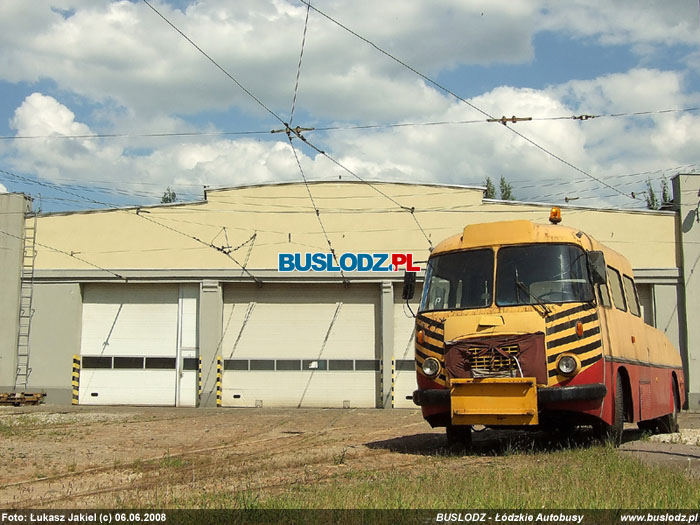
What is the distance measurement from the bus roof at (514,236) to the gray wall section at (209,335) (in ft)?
57.6

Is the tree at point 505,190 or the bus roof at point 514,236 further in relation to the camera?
the tree at point 505,190

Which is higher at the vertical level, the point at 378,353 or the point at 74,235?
the point at 74,235

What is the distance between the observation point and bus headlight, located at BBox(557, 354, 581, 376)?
10070mm

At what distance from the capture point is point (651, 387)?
1311cm

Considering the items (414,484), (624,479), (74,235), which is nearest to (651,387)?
(624,479)

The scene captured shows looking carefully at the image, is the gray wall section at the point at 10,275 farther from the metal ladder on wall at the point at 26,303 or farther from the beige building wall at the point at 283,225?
the beige building wall at the point at 283,225

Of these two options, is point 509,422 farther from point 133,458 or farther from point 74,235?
point 74,235

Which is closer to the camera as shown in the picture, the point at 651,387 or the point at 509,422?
the point at 509,422

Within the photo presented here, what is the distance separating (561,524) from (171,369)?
937 inches

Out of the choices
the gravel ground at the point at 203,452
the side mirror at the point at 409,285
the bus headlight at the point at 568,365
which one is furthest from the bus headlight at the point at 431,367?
the bus headlight at the point at 568,365

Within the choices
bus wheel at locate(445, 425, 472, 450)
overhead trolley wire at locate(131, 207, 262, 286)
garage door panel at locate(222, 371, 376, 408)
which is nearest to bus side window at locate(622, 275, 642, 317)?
bus wheel at locate(445, 425, 472, 450)

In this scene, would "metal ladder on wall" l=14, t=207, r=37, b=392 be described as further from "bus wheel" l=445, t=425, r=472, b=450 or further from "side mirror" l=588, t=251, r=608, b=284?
→ "side mirror" l=588, t=251, r=608, b=284

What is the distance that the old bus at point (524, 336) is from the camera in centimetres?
1012

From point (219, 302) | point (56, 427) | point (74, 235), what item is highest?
point (74, 235)
